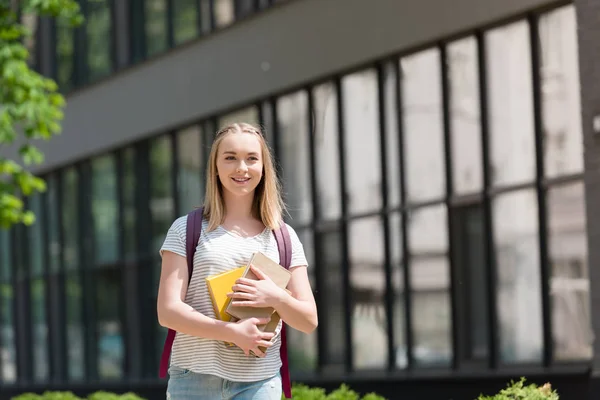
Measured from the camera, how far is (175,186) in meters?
21.0

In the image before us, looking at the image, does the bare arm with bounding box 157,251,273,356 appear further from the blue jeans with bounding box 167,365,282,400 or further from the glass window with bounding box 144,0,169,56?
the glass window with bounding box 144,0,169,56

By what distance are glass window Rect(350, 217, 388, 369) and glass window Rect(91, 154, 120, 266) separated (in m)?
7.35

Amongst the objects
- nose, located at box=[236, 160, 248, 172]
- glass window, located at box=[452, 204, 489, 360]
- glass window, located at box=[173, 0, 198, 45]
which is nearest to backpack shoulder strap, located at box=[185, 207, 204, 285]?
nose, located at box=[236, 160, 248, 172]

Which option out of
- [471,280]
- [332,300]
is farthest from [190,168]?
[471,280]

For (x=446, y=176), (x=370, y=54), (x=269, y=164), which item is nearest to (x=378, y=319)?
(x=446, y=176)

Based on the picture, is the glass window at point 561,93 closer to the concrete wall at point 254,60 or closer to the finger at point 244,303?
the concrete wall at point 254,60

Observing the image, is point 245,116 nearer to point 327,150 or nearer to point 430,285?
point 327,150

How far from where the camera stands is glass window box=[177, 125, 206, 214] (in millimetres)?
20297

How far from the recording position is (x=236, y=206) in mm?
A: 4512

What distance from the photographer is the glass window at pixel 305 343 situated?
17234mm

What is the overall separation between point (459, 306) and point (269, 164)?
33.9ft

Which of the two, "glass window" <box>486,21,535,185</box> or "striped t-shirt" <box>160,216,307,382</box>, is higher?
"glass window" <box>486,21,535,185</box>

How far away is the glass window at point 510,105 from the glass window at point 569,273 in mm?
602

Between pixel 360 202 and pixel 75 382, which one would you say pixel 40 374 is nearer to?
pixel 75 382
